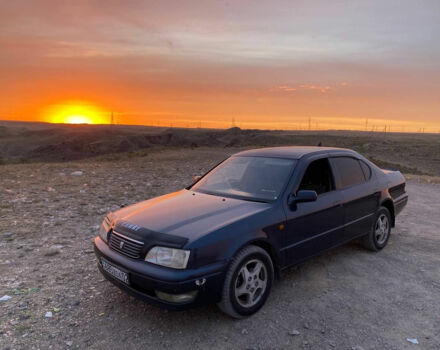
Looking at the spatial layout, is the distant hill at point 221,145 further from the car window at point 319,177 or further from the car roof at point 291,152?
the car window at point 319,177

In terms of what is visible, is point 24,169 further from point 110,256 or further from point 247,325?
point 247,325

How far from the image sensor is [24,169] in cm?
1245

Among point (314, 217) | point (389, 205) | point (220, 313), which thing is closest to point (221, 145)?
point (389, 205)

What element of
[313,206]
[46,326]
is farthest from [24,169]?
[313,206]

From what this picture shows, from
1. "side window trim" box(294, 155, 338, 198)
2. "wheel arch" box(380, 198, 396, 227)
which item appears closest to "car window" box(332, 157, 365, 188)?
"side window trim" box(294, 155, 338, 198)

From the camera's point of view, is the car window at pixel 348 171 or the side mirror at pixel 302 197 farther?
the car window at pixel 348 171

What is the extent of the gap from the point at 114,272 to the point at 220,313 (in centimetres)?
112

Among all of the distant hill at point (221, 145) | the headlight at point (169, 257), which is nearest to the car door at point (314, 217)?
the headlight at point (169, 257)

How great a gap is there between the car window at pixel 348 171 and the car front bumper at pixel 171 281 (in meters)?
2.35

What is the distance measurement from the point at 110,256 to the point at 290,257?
1.89m

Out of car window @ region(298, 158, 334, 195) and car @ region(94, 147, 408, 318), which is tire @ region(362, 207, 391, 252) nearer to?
car @ region(94, 147, 408, 318)

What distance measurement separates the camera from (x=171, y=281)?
2898mm

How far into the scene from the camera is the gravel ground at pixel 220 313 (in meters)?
3.06

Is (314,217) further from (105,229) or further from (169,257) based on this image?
(105,229)
